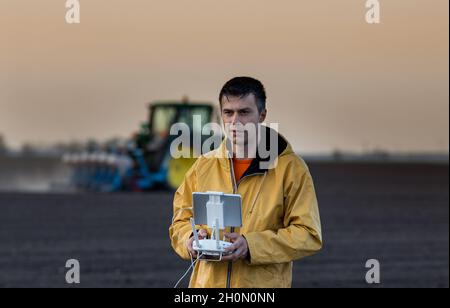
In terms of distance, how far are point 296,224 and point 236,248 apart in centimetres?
30

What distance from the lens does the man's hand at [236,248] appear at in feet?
13.5

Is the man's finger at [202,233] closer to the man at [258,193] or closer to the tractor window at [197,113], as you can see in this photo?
the man at [258,193]

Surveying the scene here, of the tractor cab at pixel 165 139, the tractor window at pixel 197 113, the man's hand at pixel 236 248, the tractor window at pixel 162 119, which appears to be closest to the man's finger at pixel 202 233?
the man's hand at pixel 236 248

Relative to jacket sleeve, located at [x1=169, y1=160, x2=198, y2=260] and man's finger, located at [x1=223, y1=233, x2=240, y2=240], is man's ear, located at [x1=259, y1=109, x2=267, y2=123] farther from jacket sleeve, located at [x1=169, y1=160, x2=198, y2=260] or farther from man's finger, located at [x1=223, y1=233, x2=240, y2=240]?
man's finger, located at [x1=223, y1=233, x2=240, y2=240]

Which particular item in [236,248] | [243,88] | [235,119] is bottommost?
[236,248]

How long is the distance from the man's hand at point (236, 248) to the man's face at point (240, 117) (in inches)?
14.8

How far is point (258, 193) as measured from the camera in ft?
14.0

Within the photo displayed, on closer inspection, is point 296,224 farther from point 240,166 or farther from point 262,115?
point 262,115

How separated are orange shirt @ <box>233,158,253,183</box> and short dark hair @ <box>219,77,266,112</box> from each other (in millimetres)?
236

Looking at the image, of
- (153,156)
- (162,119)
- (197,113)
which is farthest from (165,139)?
(162,119)

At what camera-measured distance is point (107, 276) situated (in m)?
11.8

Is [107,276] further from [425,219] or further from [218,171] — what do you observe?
[425,219]

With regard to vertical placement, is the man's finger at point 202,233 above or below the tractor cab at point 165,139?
above
